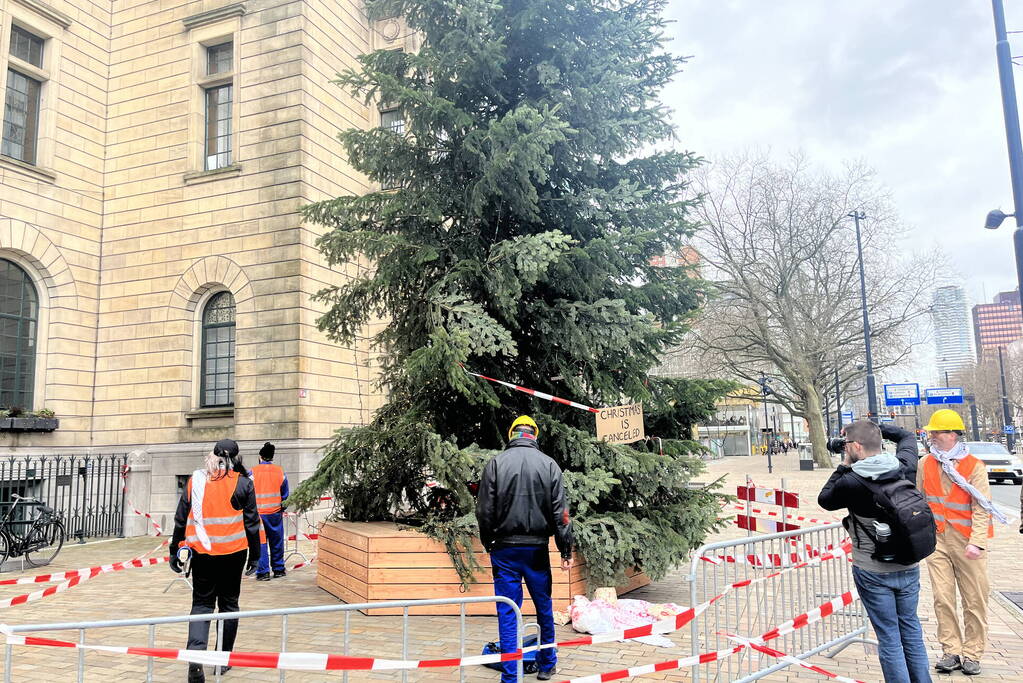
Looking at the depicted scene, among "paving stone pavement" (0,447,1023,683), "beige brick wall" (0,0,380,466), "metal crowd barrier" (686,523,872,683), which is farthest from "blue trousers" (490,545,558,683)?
"beige brick wall" (0,0,380,466)

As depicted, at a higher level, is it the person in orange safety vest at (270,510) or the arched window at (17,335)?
the arched window at (17,335)

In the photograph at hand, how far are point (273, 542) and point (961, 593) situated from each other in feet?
27.5

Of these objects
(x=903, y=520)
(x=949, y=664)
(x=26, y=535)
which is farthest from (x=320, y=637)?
(x=26, y=535)

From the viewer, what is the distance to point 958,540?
6.02 metres

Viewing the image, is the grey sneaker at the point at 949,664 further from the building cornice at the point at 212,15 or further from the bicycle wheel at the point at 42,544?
the building cornice at the point at 212,15

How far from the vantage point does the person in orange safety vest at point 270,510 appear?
1046 centimetres

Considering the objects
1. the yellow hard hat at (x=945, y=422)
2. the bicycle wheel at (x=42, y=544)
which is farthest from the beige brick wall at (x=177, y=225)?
the yellow hard hat at (x=945, y=422)

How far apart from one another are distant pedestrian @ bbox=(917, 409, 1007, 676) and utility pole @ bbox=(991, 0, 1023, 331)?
11.1ft

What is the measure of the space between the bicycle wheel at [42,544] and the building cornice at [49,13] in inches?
425

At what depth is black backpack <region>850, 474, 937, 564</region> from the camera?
179 inches

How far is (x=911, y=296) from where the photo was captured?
1412 inches

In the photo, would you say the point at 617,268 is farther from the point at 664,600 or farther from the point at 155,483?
the point at 155,483

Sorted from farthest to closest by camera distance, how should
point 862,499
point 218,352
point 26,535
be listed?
1. point 218,352
2. point 26,535
3. point 862,499

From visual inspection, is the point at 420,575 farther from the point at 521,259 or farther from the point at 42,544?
the point at 42,544
